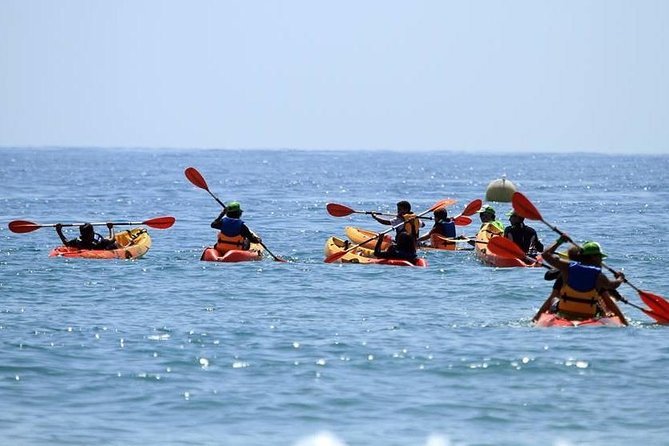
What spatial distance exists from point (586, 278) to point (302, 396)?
4.63 meters

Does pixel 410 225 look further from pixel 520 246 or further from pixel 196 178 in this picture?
pixel 196 178

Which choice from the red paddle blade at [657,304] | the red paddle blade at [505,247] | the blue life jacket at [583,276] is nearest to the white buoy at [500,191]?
the red paddle blade at [505,247]

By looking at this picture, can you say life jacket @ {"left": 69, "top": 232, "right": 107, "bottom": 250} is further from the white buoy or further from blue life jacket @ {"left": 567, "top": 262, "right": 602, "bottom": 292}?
the white buoy

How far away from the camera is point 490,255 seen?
2628cm

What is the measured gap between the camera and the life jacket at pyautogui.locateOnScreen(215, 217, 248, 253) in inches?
1015

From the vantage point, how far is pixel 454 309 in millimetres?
20469

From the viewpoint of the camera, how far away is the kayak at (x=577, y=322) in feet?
57.3

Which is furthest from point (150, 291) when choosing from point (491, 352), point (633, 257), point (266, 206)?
point (266, 206)

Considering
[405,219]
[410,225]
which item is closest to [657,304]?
[405,219]

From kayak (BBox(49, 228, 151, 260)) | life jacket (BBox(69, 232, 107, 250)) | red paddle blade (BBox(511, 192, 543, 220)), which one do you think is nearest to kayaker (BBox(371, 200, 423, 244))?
kayak (BBox(49, 228, 151, 260))

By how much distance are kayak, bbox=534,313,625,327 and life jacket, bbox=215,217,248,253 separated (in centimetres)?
918

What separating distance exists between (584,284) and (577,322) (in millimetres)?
619

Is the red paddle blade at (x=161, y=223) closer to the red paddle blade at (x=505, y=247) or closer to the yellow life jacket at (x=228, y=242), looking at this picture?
the yellow life jacket at (x=228, y=242)

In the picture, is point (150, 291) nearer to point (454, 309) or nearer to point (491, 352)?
point (454, 309)
